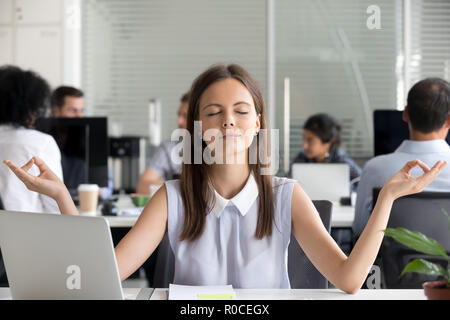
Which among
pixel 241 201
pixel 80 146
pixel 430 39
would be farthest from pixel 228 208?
pixel 430 39

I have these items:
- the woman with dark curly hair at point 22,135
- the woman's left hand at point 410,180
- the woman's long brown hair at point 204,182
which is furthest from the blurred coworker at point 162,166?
the woman's left hand at point 410,180

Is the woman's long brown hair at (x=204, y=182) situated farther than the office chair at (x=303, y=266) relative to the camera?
No

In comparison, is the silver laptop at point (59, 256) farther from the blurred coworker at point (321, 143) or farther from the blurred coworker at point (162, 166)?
the blurred coworker at point (321, 143)

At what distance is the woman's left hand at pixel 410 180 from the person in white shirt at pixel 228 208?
0.26 meters

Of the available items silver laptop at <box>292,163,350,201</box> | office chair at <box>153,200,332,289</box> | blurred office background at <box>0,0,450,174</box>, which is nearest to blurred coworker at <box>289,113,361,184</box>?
silver laptop at <box>292,163,350,201</box>

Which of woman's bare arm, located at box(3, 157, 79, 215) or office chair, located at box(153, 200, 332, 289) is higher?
woman's bare arm, located at box(3, 157, 79, 215)

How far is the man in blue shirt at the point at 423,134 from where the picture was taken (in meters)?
2.08

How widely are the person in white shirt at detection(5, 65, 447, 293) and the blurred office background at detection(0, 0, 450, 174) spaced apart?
359 centimetres

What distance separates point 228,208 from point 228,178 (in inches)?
3.3

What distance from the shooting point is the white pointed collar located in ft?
4.69

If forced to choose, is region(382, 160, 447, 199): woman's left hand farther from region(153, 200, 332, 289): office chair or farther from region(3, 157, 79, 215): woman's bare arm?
region(3, 157, 79, 215): woman's bare arm

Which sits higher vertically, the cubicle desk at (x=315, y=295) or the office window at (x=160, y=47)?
the office window at (x=160, y=47)

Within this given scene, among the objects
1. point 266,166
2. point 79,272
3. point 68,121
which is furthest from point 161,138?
point 79,272
